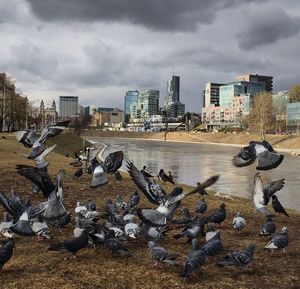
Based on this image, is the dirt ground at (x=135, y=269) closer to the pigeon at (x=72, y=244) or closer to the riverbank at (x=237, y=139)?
the pigeon at (x=72, y=244)

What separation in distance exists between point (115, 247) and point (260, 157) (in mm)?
4253

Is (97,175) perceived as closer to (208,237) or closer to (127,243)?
(127,243)

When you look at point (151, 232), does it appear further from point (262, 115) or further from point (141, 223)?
point (262, 115)

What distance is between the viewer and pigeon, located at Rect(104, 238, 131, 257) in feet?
28.3

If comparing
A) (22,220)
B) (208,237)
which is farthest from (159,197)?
(22,220)

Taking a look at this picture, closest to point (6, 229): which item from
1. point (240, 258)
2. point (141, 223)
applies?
point (141, 223)

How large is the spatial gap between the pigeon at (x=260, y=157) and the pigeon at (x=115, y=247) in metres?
3.68

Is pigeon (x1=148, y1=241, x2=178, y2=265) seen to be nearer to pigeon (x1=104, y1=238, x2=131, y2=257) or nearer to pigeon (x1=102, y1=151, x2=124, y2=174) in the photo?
pigeon (x1=104, y1=238, x2=131, y2=257)

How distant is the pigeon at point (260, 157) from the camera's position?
34.8ft

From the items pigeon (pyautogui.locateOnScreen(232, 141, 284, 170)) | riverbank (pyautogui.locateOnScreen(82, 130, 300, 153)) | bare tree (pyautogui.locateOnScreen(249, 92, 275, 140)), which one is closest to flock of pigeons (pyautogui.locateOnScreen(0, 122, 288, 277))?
pigeon (pyautogui.locateOnScreen(232, 141, 284, 170))

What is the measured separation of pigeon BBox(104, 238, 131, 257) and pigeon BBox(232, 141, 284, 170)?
3.68m

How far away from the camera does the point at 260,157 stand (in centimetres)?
1080

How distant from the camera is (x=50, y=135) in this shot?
12156mm

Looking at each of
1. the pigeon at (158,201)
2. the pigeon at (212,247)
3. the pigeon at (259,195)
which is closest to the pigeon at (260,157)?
the pigeon at (259,195)
